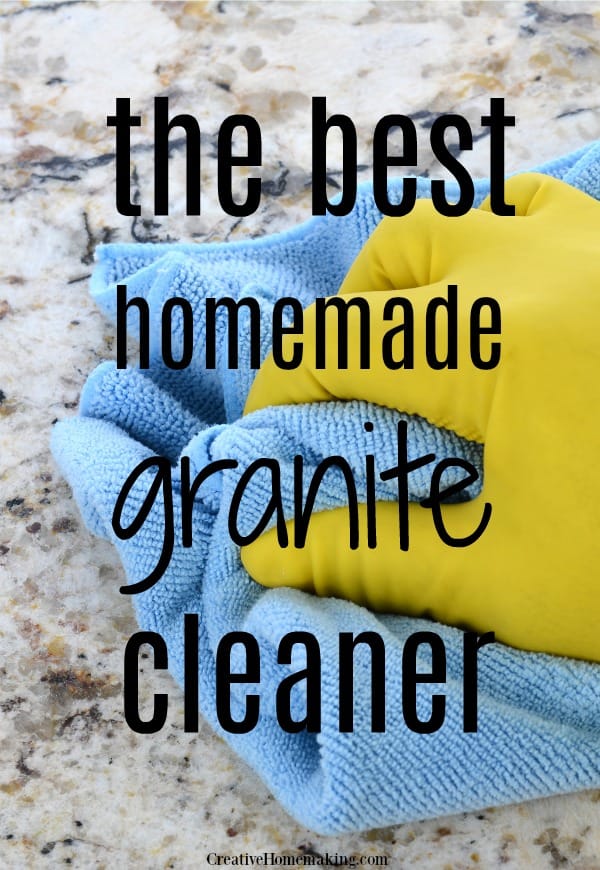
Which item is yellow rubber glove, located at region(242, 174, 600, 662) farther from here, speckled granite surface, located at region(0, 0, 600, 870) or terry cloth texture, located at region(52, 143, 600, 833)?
speckled granite surface, located at region(0, 0, 600, 870)

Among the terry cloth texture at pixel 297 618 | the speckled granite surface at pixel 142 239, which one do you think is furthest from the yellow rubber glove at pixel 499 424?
the speckled granite surface at pixel 142 239

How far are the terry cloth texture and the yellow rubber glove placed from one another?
0.06 ft

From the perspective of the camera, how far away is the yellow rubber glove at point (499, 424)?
0.64m

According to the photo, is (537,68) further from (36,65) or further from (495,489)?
(495,489)

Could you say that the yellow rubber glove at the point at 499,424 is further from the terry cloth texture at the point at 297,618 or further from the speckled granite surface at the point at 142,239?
the speckled granite surface at the point at 142,239

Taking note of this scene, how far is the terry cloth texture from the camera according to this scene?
2.09ft

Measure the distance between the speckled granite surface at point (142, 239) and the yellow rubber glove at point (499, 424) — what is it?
0.44 ft

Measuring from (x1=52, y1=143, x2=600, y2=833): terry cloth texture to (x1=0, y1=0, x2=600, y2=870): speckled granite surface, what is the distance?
0.04 m

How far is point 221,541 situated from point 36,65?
0.68 metres

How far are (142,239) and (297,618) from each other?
19.1 inches

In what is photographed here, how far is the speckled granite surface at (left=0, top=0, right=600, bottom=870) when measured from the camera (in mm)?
679

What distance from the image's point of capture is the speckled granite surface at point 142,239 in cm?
68

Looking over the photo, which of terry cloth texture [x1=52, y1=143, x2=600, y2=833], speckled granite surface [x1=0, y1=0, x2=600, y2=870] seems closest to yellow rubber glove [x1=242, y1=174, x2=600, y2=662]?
terry cloth texture [x1=52, y1=143, x2=600, y2=833]

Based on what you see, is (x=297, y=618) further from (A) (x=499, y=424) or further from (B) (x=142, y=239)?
(B) (x=142, y=239)
